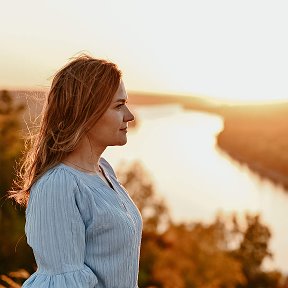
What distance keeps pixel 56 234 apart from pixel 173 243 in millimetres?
27193

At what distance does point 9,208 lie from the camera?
62.2 feet

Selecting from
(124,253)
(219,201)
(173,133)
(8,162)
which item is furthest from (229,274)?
(173,133)

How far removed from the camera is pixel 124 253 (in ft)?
4.29

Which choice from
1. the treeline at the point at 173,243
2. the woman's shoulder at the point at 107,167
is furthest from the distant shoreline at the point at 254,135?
the woman's shoulder at the point at 107,167

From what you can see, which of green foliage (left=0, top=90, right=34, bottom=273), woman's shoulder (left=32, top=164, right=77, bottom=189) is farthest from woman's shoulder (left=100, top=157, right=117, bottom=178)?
green foliage (left=0, top=90, right=34, bottom=273)

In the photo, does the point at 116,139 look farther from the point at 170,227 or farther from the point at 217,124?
the point at 217,124

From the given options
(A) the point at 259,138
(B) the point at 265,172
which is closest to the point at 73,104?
(A) the point at 259,138

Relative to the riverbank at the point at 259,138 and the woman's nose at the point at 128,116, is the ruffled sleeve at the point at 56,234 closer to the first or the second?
the woman's nose at the point at 128,116

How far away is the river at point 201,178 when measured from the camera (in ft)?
145

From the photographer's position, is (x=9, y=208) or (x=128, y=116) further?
(x=9, y=208)

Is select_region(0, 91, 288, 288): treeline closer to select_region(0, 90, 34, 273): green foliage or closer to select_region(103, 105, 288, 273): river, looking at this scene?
select_region(0, 90, 34, 273): green foliage

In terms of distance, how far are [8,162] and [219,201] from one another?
95.7 ft

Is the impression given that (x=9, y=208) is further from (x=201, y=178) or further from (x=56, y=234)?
(x=201, y=178)

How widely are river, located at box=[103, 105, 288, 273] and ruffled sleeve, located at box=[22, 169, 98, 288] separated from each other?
112 feet
